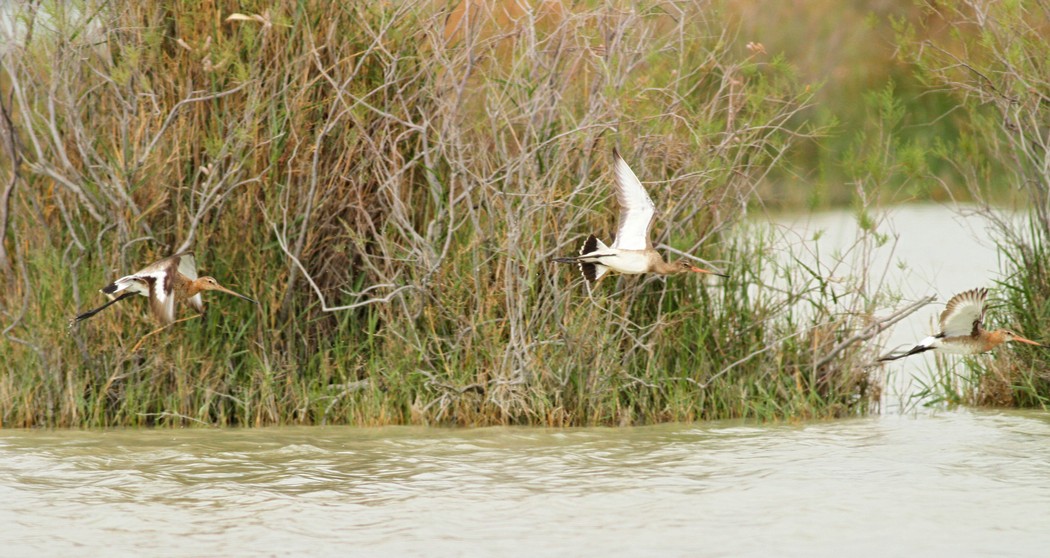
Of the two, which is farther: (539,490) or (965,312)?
(965,312)

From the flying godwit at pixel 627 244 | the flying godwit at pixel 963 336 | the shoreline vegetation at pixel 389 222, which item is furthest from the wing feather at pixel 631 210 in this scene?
the flying godwit at pixel 963 336

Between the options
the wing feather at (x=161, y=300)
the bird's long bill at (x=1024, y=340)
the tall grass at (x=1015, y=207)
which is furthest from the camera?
the tall grass at (x=1015, y=207)

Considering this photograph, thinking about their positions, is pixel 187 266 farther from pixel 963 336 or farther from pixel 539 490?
pixel 963 336

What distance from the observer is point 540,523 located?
567 centimetres

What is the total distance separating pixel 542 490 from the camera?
6250 mm

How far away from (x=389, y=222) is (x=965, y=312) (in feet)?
10.7

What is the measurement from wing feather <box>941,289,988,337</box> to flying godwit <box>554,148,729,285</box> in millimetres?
1462

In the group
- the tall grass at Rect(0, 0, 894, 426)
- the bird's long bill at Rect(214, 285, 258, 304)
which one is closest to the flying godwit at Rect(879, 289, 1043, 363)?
the tall grass at Rect(0, 0, 894, 426)

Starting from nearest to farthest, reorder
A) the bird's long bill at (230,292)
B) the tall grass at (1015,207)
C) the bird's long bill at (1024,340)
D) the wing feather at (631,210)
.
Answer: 1. the wing feather at (631,210)
2. the bird's long bill at (230,292)
3. the bird's long bill at (1024,340)
4. the tall grass at (1015,207)

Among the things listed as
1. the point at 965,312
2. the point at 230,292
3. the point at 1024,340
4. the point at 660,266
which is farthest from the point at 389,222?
the point at 1024,340

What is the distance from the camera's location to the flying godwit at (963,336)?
306 inches

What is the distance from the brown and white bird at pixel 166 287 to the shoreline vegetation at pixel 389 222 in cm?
25

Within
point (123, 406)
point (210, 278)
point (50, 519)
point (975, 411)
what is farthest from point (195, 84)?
point (975, 411)

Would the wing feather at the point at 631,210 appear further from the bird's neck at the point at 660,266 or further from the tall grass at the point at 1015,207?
the tall grass at the point at 1015,207
